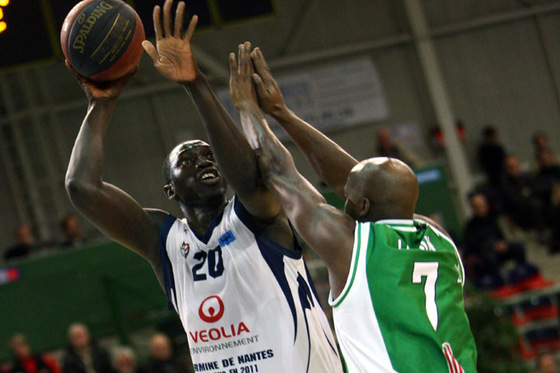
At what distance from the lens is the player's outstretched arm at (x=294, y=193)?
11.5 feet

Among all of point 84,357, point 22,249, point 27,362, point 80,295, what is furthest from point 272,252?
point 22,249

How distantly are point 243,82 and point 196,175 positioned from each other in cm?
50

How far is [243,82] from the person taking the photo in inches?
164

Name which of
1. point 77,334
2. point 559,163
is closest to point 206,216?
point 77,334

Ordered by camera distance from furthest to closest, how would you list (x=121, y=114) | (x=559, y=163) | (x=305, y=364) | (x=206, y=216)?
(x=121, y=114), (x=559, y=163), (x=206, y=216), (x=305, y=364)

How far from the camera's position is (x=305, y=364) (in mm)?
4031

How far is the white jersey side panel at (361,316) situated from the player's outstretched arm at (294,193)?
46mm

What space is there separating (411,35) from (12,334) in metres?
10.9

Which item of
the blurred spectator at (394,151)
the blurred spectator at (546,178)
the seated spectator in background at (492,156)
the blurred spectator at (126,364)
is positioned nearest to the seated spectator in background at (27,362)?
the blurred spectator at (126,364)

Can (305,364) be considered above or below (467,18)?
below

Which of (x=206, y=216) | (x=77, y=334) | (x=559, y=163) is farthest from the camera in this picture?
(x=559, y=163)

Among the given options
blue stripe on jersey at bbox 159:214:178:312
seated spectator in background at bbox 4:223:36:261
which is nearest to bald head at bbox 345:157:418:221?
blue stripe on jersey at bbox 159:214:178:312

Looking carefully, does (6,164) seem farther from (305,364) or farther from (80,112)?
(305,364)

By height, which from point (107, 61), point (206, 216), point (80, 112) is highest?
point (80, 112)
